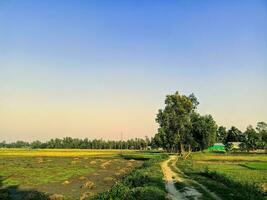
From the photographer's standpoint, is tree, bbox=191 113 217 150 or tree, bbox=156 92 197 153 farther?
tree, bbox=191 113 217 150

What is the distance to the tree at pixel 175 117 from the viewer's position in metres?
107

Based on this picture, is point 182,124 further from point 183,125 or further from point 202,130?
point 202,130

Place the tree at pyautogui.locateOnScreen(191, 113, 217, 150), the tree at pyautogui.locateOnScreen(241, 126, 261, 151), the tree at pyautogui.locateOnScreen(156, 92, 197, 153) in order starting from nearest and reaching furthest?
the tree at pyautogui.locateOnScreen(156, 92, 197, 153) < the tree at pyautogui.locateOnScreen(191, 113, 217, 150) < the tree at pyautogui.locateOnScreen(241, 126, 261, 151)

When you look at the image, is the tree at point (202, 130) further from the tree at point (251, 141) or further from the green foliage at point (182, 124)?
the tree at point (251, 141)

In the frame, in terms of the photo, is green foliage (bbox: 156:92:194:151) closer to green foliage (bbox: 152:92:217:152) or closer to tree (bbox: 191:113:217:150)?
green foliage (bbox: 152:92:217:152)

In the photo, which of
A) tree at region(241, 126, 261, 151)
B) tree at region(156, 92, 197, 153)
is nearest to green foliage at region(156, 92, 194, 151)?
tree at region(156, 92, 197, 153)

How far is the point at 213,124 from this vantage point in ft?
394

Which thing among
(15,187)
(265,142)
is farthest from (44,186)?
(265,142)

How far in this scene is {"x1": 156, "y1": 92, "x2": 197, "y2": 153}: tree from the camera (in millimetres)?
106625

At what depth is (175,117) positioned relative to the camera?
106 m

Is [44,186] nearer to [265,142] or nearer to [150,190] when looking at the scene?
[150,190]

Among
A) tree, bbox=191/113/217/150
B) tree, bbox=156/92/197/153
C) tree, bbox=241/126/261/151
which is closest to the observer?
tree, bbox=156/92/197/153

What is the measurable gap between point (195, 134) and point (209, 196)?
94.7 metres

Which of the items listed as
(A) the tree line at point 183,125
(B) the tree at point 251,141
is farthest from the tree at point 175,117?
(B) the tree at point 251,141
